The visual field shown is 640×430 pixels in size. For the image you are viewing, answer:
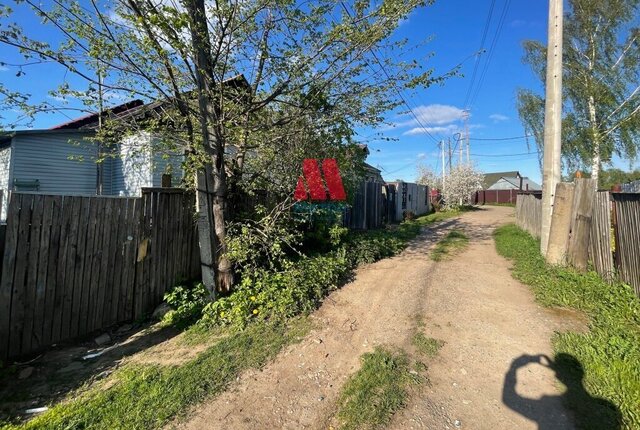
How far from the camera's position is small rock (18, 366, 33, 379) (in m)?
3.21

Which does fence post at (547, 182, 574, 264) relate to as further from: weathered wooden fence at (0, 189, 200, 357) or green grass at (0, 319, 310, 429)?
weathered wooden fence at (0, 189, 200, 357)

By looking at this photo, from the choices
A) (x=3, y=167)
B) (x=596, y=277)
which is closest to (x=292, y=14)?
(x=596, y=277)

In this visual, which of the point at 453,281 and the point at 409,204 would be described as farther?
the point at 409,204

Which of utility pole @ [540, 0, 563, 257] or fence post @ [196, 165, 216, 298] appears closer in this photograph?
fence post @ [196, 165, 216, 298]

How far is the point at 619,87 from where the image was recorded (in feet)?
46.8

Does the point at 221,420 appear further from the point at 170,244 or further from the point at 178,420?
the point at 170,244

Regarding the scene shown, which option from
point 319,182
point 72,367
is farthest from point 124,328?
point 319,182

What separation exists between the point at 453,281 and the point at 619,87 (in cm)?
1510

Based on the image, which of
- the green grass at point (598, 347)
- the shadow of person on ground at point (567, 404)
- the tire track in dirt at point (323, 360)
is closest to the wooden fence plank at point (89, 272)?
the tire track in dirt at point (323, 360)

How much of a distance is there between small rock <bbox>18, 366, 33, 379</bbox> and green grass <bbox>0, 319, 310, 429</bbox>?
2.73 feet

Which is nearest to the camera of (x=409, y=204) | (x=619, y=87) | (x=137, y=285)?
(x=137, y=285)

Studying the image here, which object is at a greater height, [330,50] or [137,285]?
[330,50]

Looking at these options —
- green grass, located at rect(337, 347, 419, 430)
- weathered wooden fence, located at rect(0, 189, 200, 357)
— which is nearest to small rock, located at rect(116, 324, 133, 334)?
weathered wooden fence, located at rect(0, 189, 200, 357)

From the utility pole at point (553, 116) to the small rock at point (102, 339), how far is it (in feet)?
25.5
